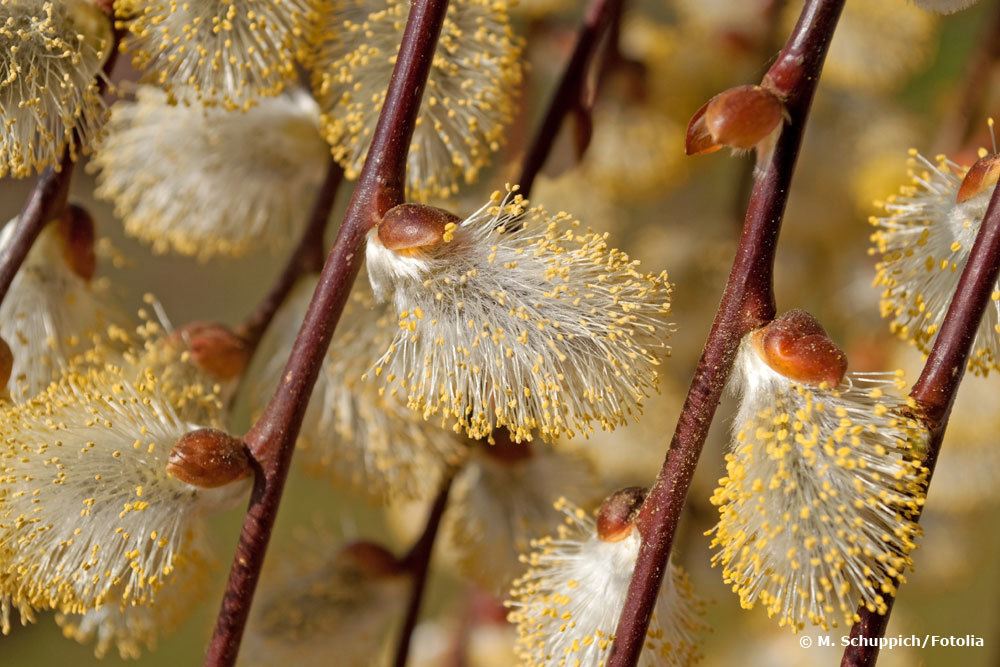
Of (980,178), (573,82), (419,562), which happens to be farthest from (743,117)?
(419,562)

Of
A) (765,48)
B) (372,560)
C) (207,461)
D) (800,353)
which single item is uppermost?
(765,48)

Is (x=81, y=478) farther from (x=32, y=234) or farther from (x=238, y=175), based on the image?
(x=238, y=175)

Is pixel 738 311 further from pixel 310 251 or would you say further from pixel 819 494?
pixel 310 251

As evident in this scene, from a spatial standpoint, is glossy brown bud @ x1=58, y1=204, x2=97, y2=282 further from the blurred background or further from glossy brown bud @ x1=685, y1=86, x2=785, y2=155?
glossy brown bud @ x1=685, y1=86, x2=785, y2=155

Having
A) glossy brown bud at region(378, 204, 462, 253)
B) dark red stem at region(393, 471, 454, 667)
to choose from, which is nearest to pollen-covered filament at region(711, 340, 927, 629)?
glossy brown bud at region(378, 204, 462, 253)

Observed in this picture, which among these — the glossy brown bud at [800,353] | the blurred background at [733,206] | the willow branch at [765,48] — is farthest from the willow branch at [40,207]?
the willow branch at [765,48]

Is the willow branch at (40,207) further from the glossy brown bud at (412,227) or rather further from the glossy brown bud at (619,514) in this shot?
the glossy brown bud at (619,514)
